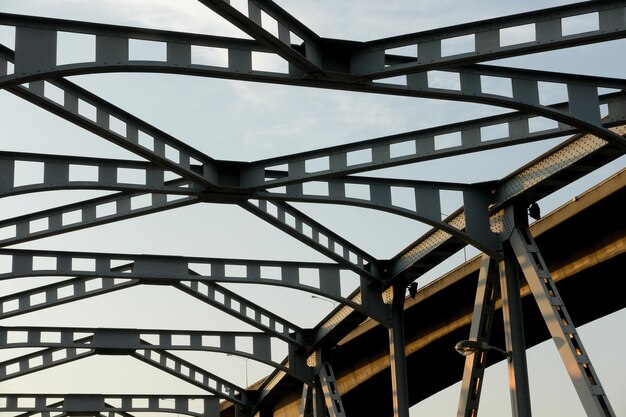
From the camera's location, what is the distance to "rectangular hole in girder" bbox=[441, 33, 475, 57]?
2145 cm

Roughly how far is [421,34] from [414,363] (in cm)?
2406

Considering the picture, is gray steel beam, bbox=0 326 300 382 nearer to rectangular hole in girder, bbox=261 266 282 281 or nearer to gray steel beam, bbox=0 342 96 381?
gray steel beam, bbox=0 342 96 381

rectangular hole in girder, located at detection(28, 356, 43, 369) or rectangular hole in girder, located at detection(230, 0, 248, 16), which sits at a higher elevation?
rectangular hole in girder, located at detection(28, 356, 43, 369)

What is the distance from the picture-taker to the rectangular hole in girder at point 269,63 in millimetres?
21922

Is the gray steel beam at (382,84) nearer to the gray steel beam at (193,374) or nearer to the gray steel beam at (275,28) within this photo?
the gray steel beam at (275,28)

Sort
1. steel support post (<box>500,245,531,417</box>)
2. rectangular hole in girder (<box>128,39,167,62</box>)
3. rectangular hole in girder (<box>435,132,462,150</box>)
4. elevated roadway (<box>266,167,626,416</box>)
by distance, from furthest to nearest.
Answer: elevated roadway (<box>266,167,626,416</box>) → steel support post (<box>500,245,531,417</box>) → rectangular hole in girder (<box>435,132,462,150</box>) → rectangular hole in girder (<box>128,39,167,62</box>)

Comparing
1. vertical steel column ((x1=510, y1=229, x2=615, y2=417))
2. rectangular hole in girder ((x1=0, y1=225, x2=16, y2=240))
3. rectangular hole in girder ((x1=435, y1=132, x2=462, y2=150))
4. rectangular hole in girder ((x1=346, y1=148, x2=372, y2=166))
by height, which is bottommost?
vertical steel column ((x1=510, y1=229, x2=615, y2=417))

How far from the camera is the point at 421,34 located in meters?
21.8

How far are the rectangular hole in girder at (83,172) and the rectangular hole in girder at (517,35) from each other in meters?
10.9

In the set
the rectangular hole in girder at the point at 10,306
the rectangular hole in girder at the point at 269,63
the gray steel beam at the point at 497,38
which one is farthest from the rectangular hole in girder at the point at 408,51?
the rectangular hole in girder at the point at 10,306

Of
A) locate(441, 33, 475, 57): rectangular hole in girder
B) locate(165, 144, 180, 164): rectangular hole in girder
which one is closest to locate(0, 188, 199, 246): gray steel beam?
locate(165, 144, 180, 164): rectangular hole in girder

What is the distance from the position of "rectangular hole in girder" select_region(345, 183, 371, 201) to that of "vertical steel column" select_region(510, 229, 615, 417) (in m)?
3.59

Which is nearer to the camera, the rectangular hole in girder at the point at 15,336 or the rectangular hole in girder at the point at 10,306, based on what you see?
the rectangular hole in girder at the point at 10,306

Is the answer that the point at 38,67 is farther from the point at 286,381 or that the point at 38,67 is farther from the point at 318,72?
the point at 286,381
